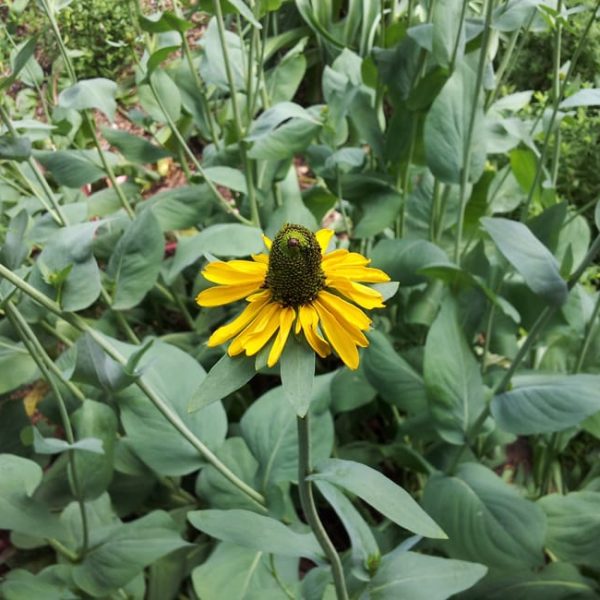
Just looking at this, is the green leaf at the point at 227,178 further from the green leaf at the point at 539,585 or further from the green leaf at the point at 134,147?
the green leaf at the point at 539,585

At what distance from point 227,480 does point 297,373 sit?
457 millimetres

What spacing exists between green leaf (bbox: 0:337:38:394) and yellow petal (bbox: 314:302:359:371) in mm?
535

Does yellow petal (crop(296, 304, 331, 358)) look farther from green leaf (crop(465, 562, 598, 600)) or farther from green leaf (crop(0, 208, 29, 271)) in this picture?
green leaf (crop(465, 562, 598, 600))

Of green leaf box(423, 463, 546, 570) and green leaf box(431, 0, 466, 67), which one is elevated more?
green leaf box(431, 0, 466, 67)

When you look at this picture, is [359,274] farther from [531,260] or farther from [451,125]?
[451,125]

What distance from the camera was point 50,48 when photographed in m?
0.86

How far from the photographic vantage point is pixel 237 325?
0.38m

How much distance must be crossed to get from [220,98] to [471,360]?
75 cm

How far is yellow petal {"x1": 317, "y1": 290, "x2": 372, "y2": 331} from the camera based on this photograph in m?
0.37

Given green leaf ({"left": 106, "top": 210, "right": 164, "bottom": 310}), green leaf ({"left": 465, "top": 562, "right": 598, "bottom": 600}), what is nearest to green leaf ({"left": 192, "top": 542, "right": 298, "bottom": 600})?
green leaf ({"left": 465, "top": 562, "right": 598, "bottom": 600})

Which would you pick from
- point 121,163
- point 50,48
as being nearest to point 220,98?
point 121,163

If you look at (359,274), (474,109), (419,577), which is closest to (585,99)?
(474,109)

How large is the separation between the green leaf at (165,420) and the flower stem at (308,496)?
0.92 feet

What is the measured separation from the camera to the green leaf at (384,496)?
0.40m
